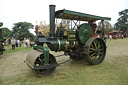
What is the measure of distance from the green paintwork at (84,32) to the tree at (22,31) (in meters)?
31.4

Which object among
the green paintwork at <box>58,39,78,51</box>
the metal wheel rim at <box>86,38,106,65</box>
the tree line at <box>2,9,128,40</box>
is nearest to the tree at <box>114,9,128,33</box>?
the tree line at <box>2,9,128,40</box>

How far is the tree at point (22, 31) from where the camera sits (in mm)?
34219

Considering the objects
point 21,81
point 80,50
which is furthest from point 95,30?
point 21,81

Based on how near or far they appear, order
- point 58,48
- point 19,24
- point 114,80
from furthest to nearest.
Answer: point 19,24 → point 58,48 → point 114,80

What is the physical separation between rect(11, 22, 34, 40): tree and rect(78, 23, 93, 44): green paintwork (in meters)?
31.4

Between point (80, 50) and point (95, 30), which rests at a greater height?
point (95, 30)

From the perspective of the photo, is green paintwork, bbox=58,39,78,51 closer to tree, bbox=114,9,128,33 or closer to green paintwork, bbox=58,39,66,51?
green paintwork, bbox=58,39,66,51

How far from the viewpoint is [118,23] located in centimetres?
3966

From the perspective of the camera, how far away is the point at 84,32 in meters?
5.12

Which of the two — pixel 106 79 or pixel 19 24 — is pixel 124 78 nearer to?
pixel 106 79

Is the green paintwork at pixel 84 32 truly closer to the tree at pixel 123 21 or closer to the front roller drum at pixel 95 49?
the front roller drum at pixel 95 49

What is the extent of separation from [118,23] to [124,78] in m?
40.4

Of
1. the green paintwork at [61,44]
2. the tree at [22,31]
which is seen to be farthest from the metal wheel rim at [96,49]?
the tree at [22,31]

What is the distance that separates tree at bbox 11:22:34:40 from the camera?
34.2m
